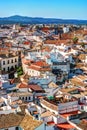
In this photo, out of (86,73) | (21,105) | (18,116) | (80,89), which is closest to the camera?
(18,116)

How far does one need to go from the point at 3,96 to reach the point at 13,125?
8115mm

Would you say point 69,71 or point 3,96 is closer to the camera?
point 3,96

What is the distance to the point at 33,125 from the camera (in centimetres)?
2467

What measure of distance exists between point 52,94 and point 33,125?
10573mm

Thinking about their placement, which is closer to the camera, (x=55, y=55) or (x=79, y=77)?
(x=79, y=77)

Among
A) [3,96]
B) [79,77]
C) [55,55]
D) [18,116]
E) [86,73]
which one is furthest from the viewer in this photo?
[55,55]

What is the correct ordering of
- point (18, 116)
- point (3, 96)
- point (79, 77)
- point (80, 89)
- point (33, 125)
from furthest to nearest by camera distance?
point (79, 77) < point (80, 89) < point (3, 96) < point (18, 116) < point (33, 125)

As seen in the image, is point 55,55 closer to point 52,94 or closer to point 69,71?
point 69,71

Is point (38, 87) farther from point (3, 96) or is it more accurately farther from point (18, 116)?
point (18, 116)

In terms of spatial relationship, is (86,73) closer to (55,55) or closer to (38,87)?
(55,55)

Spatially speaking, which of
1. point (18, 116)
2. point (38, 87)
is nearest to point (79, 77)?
point (38, 87)

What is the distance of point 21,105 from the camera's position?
29.6 m

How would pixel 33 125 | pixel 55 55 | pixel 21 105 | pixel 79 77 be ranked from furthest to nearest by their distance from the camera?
pixel 55 55, pixel 79 77, pixel 21 105, pixel 33 125

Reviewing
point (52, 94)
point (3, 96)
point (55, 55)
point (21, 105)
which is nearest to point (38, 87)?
point (52, 94)
